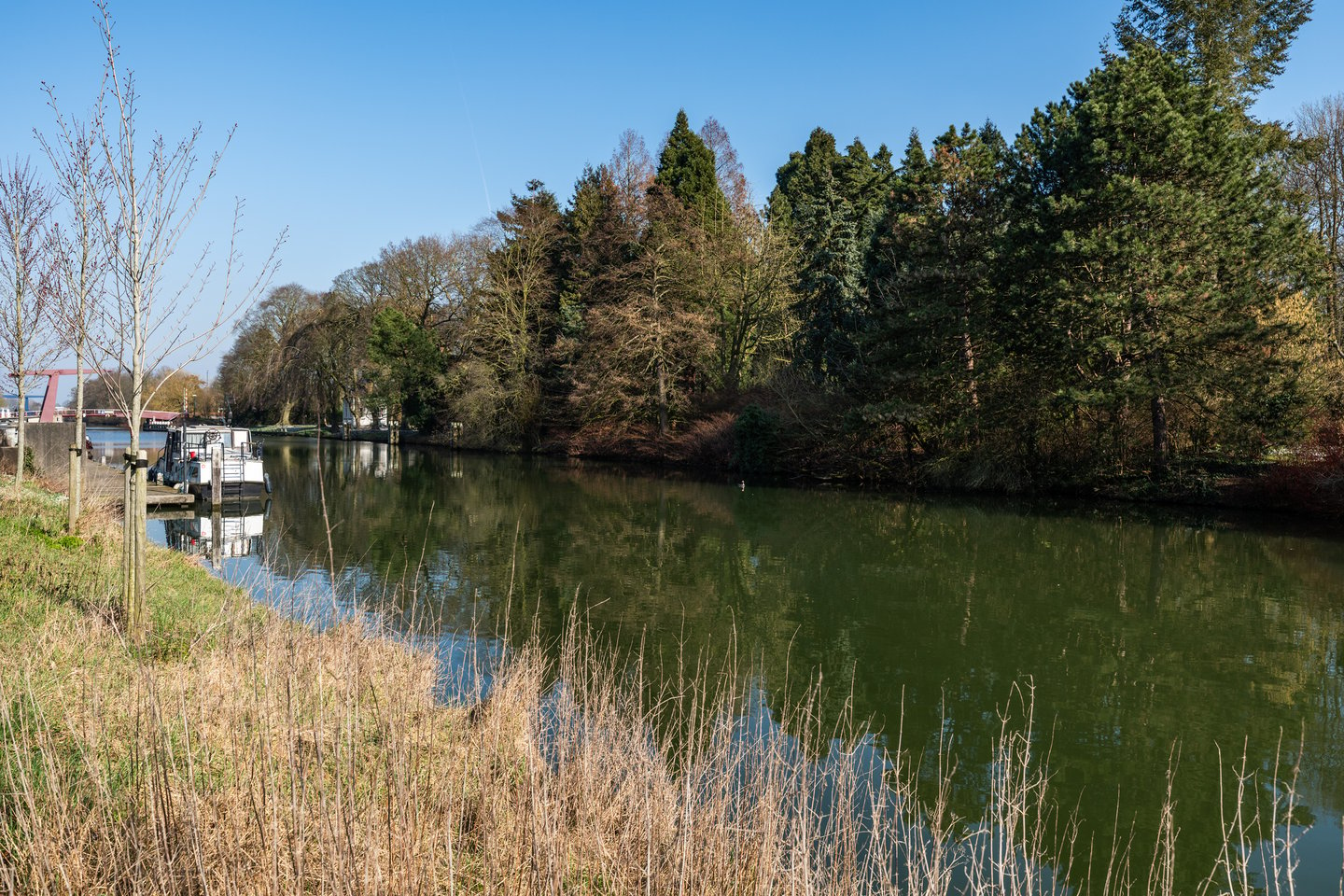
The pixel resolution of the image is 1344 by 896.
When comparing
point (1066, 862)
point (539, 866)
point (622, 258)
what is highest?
point (622, 258)

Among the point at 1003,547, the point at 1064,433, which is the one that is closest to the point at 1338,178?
the point at 1064,433

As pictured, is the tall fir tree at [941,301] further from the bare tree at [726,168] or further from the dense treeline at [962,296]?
the bare tree at [726,168]

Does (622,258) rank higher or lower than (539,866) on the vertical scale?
higher

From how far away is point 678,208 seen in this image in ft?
128

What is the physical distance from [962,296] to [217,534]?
20346 millimetres

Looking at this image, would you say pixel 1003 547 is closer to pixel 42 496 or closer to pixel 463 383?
pixel 42 496

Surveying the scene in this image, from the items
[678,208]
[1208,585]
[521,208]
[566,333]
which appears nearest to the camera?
[1208,585]

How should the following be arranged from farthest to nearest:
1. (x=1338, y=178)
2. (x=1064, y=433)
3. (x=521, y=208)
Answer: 1. (x=521, y=208)
2. (x=1338, y=178)
3. (x=1064, y=433)

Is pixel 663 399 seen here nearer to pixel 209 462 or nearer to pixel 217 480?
pixel 209 462

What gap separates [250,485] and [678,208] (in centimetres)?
2314

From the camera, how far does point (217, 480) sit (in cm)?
2106

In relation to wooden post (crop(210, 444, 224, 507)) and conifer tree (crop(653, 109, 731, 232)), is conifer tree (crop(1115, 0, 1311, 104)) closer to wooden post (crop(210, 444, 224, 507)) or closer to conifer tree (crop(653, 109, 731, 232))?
conifer tree (crop(653, 109, 731, 232))

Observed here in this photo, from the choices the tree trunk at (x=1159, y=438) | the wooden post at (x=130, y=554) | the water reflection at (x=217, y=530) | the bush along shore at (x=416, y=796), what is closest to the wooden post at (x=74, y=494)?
the water reflection at (x=217, y=530)

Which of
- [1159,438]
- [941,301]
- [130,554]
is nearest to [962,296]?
[941,301]
